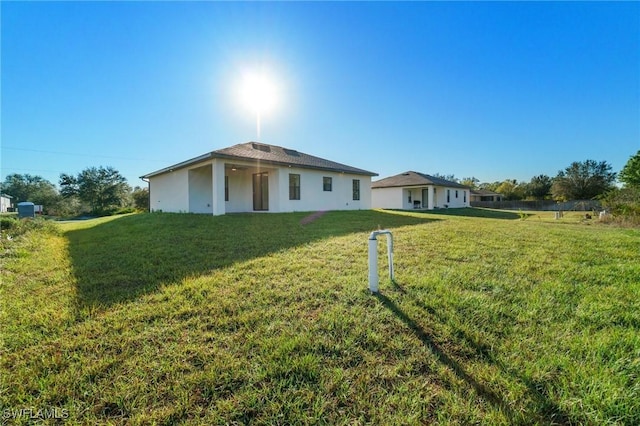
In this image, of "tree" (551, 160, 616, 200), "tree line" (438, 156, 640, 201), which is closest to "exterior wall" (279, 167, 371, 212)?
"tree line" (438, 156, 640, 201)

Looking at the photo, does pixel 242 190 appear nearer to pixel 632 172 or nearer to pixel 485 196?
pixel 632 172

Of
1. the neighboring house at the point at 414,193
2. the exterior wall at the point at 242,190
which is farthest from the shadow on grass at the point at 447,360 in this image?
the neighboring house at the point at 414,193

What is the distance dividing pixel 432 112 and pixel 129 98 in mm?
16275

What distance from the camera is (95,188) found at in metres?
35.0

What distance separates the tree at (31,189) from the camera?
1457 inches

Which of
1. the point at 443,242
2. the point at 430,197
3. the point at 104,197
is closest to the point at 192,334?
the point at 443,242

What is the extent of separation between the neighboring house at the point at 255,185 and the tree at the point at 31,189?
110ft

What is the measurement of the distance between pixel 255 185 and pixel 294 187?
7.92 feet

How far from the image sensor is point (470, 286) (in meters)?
3.37

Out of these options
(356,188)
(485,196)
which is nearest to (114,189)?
(356,188)

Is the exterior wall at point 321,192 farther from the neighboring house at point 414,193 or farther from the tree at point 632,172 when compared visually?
the tree at point 632,172

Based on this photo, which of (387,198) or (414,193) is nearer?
(387,198)

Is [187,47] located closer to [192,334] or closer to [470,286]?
[192,334]

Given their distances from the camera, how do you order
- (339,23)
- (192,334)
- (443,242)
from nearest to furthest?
(192,334) < (443,242) < (339,23)
